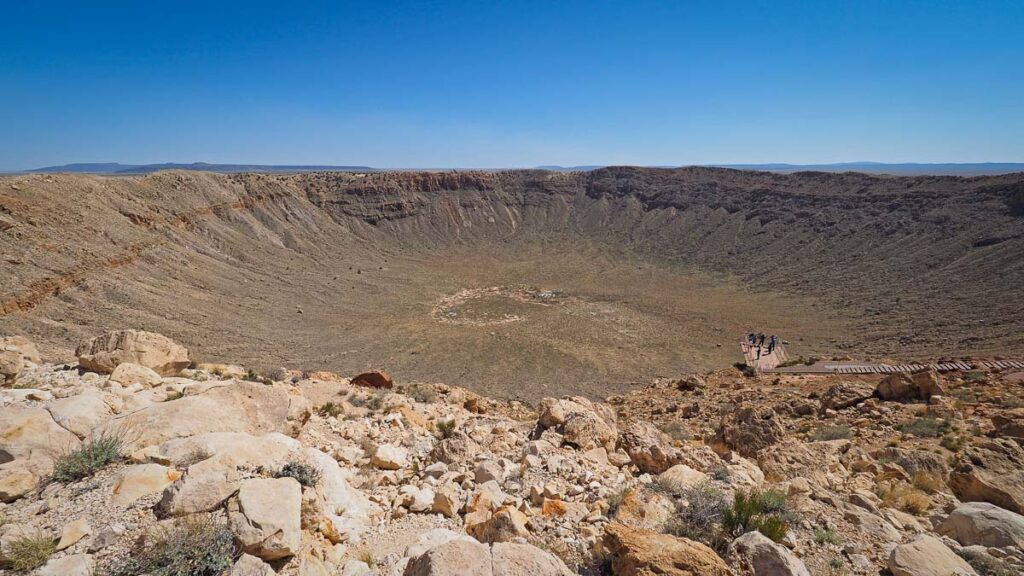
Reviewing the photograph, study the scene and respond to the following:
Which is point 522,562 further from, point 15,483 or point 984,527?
point 984,527

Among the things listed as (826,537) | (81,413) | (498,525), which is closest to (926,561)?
(826,537)

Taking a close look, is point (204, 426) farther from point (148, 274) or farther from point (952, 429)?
point (148, 274)

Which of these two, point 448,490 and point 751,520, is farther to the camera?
point 448,490

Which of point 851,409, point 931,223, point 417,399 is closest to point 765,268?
point 931,223

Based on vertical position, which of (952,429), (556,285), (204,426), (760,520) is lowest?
(556,285)

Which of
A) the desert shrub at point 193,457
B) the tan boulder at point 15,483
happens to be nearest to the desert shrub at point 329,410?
the desert shrub at point 193,457

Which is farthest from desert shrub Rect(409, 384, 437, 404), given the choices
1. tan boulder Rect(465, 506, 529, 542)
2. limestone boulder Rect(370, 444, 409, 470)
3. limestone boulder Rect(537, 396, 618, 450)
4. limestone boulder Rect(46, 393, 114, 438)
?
tan boulder Rect(465, 506, 529, 542)

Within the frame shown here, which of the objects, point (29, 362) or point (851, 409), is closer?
point (29, 362)
